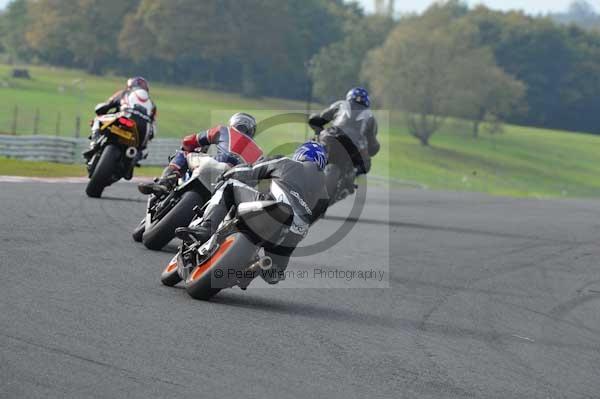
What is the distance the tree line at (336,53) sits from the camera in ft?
265

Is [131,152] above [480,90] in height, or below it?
below

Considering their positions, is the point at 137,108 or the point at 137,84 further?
the point at 137,84

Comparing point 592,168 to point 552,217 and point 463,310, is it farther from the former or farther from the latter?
point 463,310

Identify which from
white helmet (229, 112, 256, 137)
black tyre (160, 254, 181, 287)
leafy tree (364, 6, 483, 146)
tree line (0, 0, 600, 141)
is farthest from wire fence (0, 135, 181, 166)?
tree line (0, 0, 600, 141)

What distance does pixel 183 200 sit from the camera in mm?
10094

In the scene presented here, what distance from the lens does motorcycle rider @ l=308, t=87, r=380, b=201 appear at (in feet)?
53.9

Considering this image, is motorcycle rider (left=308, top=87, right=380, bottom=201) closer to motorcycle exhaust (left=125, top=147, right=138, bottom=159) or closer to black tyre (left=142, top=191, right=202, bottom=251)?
motorcycle exhaust (left=125, top=147, right=138, bottom=159)

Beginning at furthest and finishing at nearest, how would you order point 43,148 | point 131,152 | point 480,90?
point 480,90 → point 43,148 → point 131,152

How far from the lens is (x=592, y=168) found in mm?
80875

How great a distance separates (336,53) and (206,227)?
91123 mm

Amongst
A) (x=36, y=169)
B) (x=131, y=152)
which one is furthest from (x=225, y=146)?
(x=36, y=169)

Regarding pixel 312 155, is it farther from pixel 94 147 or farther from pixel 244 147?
pixel 94 147

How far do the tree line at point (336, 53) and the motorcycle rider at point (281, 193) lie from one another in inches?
2787

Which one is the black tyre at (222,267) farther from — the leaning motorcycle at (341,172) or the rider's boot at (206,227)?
the leaning motorcycle at (341,172)
